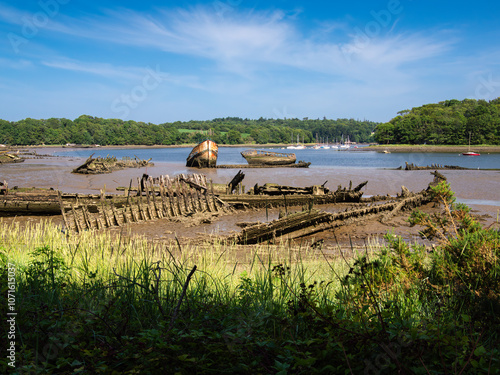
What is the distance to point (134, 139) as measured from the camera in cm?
18388

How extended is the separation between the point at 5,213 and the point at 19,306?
1414 centimetres

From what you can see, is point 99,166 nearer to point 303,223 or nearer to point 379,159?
point 303,223

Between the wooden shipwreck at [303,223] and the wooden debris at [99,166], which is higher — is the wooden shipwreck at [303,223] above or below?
below

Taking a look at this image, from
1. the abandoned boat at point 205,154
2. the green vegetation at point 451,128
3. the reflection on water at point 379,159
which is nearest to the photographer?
the abandoned boat at point 205,154

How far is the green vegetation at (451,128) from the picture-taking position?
118m

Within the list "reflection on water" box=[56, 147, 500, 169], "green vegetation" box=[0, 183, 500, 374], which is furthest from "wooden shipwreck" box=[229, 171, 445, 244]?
"reflection on water" box=[56, 147, 500, 169]

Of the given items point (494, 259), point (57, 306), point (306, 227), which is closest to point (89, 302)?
point (57, 306)

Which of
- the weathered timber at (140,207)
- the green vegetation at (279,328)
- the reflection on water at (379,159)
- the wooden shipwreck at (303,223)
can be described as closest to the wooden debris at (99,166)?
the reflection on water at (379,159)

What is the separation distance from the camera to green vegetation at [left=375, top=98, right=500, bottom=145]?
117875 mm

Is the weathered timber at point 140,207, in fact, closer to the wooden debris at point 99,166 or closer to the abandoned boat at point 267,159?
the wooden debris at point 99,166

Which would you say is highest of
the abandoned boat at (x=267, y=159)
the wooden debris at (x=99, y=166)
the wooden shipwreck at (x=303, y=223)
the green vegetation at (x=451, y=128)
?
the green vegetation at (x=451, y=128)

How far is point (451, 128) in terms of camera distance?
4941 inches

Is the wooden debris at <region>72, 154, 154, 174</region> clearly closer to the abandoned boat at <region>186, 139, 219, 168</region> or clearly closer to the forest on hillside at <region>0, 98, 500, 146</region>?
the abandoned boat at <region>186, 139, 219, 168</region>

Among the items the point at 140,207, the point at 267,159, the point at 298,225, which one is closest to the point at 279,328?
the point at 298,225
